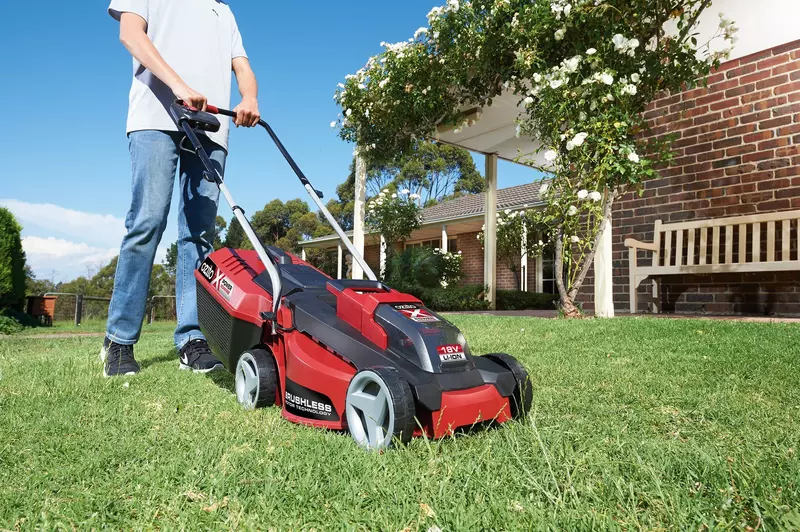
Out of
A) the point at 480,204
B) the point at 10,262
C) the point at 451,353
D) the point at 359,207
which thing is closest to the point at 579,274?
the point at 451,353

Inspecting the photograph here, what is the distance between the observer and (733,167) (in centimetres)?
652

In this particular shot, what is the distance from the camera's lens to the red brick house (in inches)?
238

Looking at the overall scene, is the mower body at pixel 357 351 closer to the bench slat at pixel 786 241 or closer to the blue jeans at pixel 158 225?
the blue jeans at pixel 158 225

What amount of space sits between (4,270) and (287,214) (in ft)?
109

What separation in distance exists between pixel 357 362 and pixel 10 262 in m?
8.71

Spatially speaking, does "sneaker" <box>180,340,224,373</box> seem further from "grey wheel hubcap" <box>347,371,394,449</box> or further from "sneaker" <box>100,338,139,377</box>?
"grey wheel hubcap" <box>347,371,394,449</box>

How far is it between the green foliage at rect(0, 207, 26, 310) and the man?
267 inches

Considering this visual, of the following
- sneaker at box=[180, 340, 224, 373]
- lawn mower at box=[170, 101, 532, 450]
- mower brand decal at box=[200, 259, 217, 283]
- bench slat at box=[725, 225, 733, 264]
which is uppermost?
bench slat at box=[725, 225, 733, 264]

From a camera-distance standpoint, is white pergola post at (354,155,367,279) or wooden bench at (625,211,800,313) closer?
wooden bench at (625,211,800,313)

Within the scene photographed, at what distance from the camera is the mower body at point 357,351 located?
67.7 inches

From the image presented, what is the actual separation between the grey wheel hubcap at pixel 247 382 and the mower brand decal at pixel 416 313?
649 millimetres

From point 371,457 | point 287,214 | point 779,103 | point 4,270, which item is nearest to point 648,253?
point 779,103

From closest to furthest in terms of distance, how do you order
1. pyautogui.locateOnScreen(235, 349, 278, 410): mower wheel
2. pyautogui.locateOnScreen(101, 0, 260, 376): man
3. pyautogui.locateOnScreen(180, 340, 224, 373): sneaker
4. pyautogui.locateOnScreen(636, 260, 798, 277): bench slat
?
pyautogui.locateOnScreen(235, 349, 278, 410): mower wheel, pyautogui.locateOnScreen(101, 0, 260, 376): man, pyautogui.locateOnScreen(180, 340, 224, 373): sneaker, pyautogui.locateOnScreen(636, 260, 798, 277): bench slat

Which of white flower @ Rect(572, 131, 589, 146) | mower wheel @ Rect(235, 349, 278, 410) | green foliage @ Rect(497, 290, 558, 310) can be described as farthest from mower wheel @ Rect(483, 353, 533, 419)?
green foliage @ Rect(497, 290, 558, 310)
